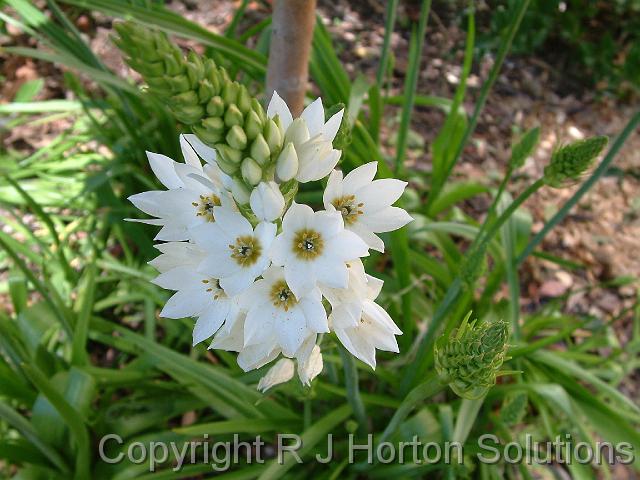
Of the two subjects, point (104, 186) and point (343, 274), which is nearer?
point (343, 274)

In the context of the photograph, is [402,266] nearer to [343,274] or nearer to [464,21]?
[343,274]

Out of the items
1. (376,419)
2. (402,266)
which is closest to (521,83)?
(402,266)

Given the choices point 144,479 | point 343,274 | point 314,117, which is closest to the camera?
point 343,274

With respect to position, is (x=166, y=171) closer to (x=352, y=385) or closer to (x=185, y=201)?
(x=185, y=201)

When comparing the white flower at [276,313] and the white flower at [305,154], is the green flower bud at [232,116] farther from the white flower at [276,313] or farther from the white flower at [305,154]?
the white flower at [276,313]

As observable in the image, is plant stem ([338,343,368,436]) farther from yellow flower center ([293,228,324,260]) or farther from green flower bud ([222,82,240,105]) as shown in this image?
green flower bud ([222,82,240,105])

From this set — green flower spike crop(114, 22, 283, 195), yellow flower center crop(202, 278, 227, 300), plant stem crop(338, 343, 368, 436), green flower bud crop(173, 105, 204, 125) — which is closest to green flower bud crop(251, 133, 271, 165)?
green flower spike crop(114, 22, 283, 195)

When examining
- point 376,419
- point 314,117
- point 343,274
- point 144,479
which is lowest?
point 376,419

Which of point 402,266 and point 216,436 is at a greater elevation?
point 402,266
